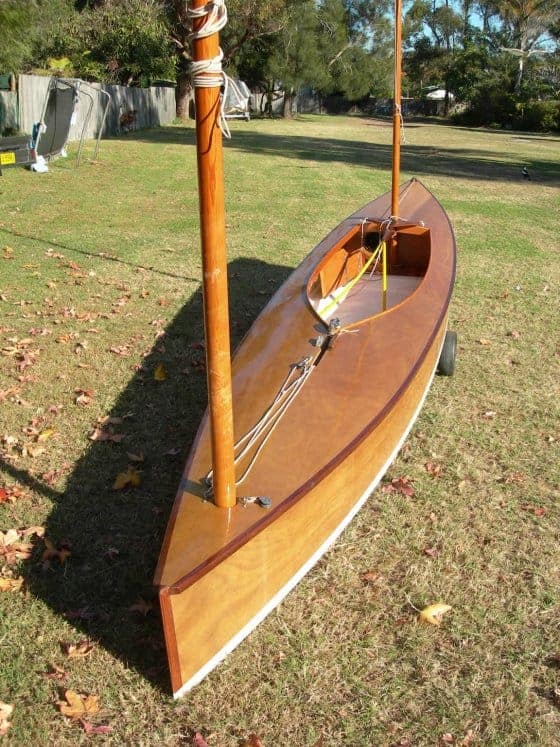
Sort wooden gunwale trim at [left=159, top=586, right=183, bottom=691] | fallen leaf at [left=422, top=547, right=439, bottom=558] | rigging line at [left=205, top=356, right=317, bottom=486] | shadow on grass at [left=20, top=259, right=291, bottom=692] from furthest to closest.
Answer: fallen leaf at [left=422, top=547, right=439, bottom=558]
rigging line at [left=205, top=356, right=317, bottom=486]
shadow on grass at [left=20, top=259, right=291, bottom=692]
wooden gunwale trim at [left=159, top=586, right=183, bottom=691]

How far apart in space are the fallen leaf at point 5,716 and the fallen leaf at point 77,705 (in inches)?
7.0

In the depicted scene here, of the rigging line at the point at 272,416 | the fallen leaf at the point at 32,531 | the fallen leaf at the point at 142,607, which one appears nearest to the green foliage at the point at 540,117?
the rigging line at the point at 272,416

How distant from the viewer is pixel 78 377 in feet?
17.8

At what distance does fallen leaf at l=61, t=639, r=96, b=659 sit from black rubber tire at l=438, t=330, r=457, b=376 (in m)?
3.49

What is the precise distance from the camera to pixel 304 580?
3420 millimetres

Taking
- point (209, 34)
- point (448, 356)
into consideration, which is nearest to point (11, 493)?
point (209, 34)

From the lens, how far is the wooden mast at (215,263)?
233 centimetres

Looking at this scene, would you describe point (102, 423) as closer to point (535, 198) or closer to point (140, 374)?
point (140, 374)

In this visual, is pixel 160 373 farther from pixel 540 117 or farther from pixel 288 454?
pixel 540 117

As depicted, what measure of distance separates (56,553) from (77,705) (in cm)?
93

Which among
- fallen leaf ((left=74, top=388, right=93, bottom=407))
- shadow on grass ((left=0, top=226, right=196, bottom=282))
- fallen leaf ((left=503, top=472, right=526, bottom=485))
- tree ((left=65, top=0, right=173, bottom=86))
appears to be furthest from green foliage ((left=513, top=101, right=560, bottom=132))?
fallen leaf ((left=74, top=388, right=93, bottom=407))

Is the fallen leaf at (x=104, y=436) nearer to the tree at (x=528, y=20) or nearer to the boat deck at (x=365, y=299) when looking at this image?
the boat deck at (x=365, y=299)

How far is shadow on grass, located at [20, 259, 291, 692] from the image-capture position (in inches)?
122

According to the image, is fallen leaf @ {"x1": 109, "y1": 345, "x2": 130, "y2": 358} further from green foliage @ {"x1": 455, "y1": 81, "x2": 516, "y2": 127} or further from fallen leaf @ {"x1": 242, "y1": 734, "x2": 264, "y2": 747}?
green foliage @ {"x1": 455, "y1": 81, "x2": 516, "y2": 127}
